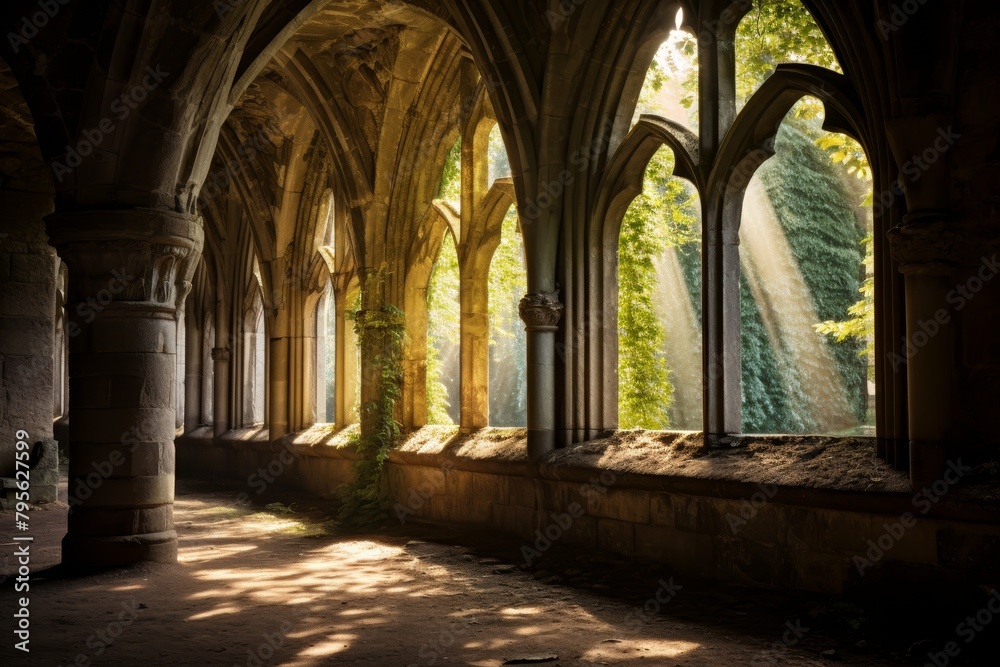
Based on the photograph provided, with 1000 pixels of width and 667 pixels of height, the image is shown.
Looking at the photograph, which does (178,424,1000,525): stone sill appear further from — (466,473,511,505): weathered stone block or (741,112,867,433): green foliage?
(741,112,867,433): green foliage

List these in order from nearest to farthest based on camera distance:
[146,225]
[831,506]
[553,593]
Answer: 1. [831,506]
2. [553,593]
3. [146,225]

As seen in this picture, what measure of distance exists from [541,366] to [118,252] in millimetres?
3157

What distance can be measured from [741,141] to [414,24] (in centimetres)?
444

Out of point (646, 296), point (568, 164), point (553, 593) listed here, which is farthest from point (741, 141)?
point (646, 296)

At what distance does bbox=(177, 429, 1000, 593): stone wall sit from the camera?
421 centimetres

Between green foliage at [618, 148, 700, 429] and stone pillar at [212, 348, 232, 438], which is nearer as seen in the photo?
green foliage at [618, 148, 700, 429]

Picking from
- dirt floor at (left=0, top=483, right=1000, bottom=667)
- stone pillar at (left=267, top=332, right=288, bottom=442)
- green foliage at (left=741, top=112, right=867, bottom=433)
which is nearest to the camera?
dirt floor at (left=0, top=483, right=1000, bottom=667)

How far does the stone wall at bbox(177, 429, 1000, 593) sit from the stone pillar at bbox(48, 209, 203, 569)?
2.67 meters

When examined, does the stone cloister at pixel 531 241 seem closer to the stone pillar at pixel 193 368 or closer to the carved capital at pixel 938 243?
the carved capital at pixel 938 243

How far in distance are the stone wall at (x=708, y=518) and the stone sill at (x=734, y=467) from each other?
0.4 inches

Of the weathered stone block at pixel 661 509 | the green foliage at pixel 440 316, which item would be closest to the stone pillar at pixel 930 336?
the weathered stone block at pixel 661 509

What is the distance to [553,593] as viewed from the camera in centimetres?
567

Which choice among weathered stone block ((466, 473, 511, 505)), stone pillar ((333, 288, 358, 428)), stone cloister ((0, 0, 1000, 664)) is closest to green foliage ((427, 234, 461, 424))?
stone cloister ((0, 0, 1000, 664))

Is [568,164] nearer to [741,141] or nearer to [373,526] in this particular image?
[741,141]
